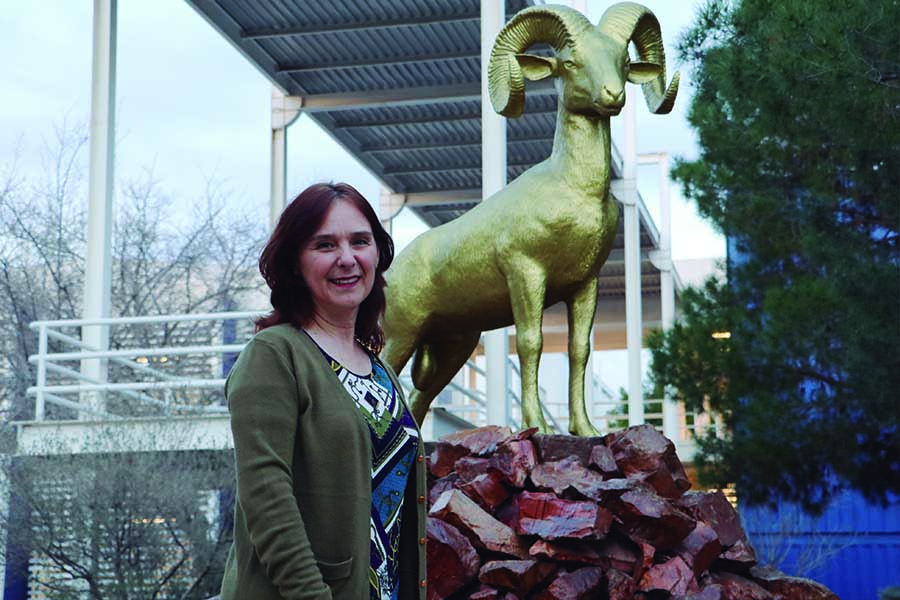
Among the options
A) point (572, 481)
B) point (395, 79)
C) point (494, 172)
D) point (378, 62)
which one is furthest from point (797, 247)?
point (572, 481)

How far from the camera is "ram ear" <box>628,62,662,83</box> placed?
6.77 m

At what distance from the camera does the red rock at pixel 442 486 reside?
6.49 metres

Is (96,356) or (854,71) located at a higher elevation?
(854,71)

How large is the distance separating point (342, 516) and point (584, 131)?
14.1ft

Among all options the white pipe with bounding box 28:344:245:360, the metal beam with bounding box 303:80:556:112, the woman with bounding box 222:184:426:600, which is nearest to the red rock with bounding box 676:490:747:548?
the woman with bounding box 222:184:426:600

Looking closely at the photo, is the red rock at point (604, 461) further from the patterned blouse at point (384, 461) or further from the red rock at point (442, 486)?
the patterned blouse at point (384, 461)

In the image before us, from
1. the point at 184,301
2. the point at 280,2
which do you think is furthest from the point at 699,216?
the point at 184,301

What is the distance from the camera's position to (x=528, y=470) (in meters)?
6.30

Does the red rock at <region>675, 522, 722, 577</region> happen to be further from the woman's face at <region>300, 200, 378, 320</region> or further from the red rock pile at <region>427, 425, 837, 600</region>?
the woman's face at <region>300, 200, 378, 320</region>

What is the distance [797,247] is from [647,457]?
6.58m

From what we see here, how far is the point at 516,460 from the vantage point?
6.32 m

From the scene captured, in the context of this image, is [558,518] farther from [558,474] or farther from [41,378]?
[41,378]

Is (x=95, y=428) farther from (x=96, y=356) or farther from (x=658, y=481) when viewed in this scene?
(x=658, y=481)

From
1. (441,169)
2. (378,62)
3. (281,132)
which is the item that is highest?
(378,62)
